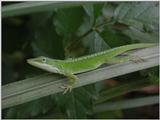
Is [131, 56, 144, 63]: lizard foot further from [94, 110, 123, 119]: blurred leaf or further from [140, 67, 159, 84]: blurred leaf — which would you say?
[94, 110, 123, 119]: blurred leaf

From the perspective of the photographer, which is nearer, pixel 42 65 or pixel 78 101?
pixel 42 65

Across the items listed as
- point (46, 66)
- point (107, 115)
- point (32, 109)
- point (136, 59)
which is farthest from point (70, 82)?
point (107, 115)

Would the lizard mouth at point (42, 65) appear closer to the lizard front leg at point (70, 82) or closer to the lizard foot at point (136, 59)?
the lizard front leg at point (70, 82)

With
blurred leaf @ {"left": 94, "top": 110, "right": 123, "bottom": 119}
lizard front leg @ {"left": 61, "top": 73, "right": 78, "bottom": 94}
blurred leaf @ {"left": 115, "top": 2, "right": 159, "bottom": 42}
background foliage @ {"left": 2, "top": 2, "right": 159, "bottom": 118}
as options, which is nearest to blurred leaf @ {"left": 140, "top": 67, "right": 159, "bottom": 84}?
background foliage @ {"left": 2, "top": 2, "right": 159, "bottom": 118}

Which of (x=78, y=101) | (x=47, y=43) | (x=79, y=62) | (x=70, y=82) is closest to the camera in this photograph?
(x=70, y=82)

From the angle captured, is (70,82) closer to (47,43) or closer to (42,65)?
(42,65)

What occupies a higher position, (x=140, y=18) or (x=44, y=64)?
(x=140, y=18)

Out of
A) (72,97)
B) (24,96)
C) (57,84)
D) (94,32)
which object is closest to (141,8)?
(94,32)

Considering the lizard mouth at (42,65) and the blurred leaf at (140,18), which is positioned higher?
the blurred leaf at (140,18)

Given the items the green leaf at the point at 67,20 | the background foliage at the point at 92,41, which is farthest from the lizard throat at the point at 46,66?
the green leaf at the point at 67,20

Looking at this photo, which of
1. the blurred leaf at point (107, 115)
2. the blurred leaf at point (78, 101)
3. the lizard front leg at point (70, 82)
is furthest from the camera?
the blurred leaf at point (107, 115)
